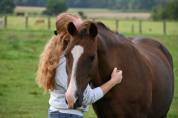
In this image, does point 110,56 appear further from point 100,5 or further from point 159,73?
point 100,5

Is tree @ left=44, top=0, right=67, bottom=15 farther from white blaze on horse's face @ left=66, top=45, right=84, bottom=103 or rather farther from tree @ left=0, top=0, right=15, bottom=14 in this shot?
white blaze on horse's face @ left=66, top=45, right=84, bottom=103

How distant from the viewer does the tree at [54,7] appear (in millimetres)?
58381

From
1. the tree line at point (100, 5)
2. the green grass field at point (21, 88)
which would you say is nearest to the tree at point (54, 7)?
the tree line at point (100, 5)

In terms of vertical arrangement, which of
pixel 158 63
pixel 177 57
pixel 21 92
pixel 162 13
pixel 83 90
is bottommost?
pixel 162 13

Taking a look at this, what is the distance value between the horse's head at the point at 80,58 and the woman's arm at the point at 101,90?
0.16 meters

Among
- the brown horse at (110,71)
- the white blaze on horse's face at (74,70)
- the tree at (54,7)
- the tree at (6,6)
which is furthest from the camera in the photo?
the tree at (54,7)

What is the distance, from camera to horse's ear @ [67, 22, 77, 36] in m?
5.35

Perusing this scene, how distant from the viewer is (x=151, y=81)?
22.3 feet

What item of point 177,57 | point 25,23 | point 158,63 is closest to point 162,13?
point 25,23

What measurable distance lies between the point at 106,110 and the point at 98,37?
816 millimetres

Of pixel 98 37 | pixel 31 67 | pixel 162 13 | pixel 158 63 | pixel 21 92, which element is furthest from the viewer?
pixel 162 13

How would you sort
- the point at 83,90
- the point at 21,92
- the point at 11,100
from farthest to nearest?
the point at 21,92 → the point at 11,100 → the point at 83,90

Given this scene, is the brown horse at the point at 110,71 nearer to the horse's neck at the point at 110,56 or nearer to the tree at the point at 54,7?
the horse's neck at the point at 110,56

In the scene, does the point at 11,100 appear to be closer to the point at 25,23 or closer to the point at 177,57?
the point at 177,57
